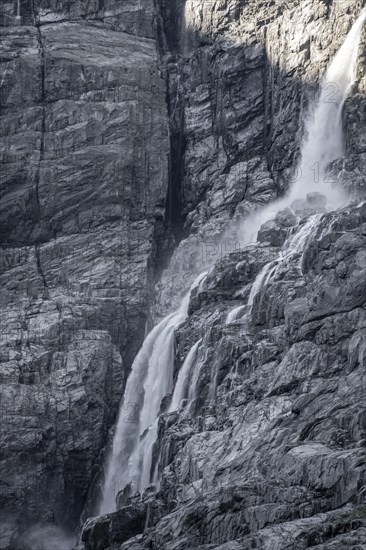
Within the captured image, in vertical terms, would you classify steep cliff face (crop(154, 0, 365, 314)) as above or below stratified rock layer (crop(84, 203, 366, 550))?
above

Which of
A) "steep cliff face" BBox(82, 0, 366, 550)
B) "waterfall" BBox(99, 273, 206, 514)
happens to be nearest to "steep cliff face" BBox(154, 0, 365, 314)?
"steep cliff face" BBox(82, 0, 366, 550)

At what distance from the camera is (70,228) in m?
110

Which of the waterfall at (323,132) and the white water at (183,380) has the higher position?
the waterfall at (323,132)

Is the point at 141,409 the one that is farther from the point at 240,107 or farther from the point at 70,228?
the point at 240,107

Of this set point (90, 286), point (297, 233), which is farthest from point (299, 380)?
point (90, 286)

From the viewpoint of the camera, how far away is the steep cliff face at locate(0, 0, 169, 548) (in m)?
95.1

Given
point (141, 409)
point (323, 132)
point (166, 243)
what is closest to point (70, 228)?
point (166, 243)

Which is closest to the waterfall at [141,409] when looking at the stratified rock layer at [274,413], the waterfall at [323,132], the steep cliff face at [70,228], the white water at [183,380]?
the steep cliff face at [70,228]

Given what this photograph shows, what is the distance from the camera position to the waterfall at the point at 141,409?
88625 mm

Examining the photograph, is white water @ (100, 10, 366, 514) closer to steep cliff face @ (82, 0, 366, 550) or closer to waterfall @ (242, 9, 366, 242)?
waterfall @ (242, 9, 366, 242)

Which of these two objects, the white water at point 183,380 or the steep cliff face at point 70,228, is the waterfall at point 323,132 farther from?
the white water at point 183,380

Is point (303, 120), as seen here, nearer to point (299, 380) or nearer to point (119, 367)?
point (119, 367)

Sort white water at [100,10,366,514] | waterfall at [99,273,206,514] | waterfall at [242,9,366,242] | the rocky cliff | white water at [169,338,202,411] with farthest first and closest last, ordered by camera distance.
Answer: waterfall at [242,9,366,242] → waterfall at [99,273,206,514] → white water at [100,10,366,514] → white water at [169,338,202,411] → the rocky cliff

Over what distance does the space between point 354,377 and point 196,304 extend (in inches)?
1080
